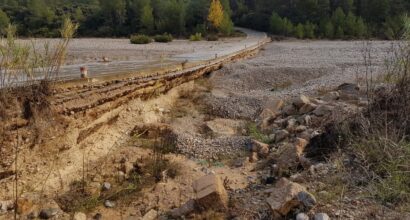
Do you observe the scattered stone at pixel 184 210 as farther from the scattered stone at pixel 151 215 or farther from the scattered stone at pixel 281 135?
the scattered stone at pixel 281 135

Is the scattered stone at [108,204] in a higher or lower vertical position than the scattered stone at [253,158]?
lower

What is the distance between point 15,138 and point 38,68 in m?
1.37

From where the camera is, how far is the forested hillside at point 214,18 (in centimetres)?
4822

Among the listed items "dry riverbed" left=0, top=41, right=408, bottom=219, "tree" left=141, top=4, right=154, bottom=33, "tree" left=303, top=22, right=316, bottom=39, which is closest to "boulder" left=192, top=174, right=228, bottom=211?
"dry riverbed" left=0, top=41, right=408, bottom=219

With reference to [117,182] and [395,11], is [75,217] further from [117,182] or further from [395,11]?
[395,11]

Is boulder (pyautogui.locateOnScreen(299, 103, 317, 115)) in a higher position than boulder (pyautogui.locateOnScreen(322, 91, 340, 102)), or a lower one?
lower

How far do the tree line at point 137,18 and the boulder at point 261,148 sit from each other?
136 ft

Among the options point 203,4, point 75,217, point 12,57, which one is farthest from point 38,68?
point 203,4

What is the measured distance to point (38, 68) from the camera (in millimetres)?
7207

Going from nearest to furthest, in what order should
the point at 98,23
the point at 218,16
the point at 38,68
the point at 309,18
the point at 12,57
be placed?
the point at 12,57, the point at 38,68, the point at 218,16, the point at 309,18, the point at 98,23

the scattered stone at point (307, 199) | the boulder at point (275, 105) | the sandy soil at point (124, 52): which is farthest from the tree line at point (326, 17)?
the scattered stone at point (307, 199)

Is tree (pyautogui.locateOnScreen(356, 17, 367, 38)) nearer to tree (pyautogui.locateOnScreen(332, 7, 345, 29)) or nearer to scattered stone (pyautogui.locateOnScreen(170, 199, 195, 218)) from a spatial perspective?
tree (pyautogui.locateOnScreen(332, 7, 345, 29))

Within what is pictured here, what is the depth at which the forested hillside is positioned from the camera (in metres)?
48.2

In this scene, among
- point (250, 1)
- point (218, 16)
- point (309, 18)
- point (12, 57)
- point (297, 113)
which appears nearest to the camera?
point (12, 57)
